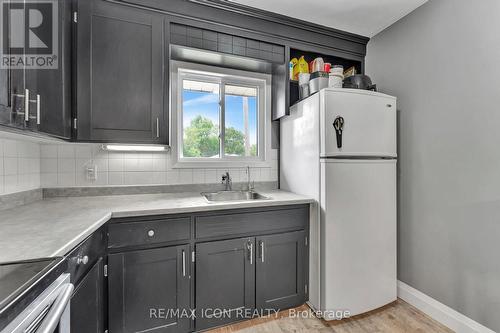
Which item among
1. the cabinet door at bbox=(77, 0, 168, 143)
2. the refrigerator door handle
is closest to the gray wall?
the refrigerator door handle

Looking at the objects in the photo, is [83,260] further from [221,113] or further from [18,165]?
[221,113]

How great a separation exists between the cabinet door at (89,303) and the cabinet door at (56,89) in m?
0.76

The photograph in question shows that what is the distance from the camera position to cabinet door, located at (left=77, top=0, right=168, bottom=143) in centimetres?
151

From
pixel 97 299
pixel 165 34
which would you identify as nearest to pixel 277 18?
pixel 165 34

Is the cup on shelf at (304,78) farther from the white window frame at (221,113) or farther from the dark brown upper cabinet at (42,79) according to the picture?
the dark brown upper cabinet at (42,79)

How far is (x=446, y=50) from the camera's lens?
5.58 feet

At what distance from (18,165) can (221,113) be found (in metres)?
1.57

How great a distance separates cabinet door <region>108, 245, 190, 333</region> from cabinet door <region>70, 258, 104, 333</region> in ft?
0.30

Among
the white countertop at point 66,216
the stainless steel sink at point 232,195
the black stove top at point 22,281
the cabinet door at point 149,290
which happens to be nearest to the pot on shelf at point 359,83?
the white countertop at point 66,216

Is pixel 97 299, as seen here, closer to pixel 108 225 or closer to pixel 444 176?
pixel 108 225

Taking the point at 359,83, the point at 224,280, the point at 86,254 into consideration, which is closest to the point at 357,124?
the point at 359,83

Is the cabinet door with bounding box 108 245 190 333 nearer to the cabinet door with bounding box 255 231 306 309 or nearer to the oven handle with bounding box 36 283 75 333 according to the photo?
the cabinet door with bounding box 255 231 306 309

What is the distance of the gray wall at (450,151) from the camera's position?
57.6 inches

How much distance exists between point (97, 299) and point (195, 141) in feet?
4.70
